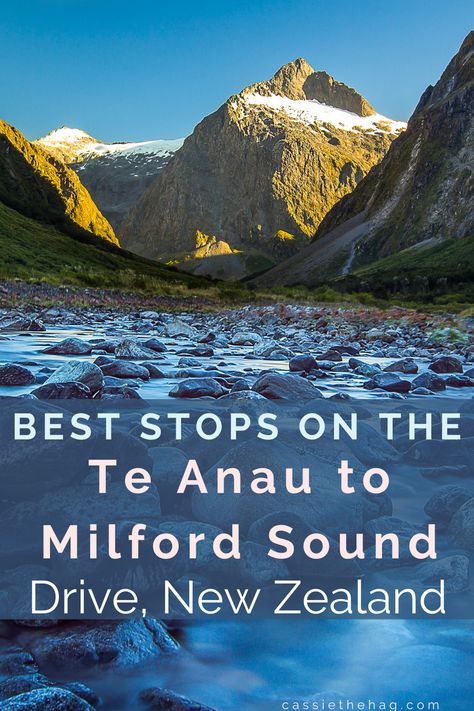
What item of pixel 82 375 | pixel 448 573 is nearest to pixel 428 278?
pixel 82 375

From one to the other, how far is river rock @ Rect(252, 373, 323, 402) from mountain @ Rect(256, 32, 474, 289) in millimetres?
97245

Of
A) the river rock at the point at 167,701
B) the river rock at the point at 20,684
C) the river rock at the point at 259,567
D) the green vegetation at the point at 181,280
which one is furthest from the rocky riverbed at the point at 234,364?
the green vegetation at the point at 181,280

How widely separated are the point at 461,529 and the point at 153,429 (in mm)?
2378

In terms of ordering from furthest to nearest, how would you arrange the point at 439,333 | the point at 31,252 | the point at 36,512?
the point at 31,252 → the point at 439,333 → the point at 36,512

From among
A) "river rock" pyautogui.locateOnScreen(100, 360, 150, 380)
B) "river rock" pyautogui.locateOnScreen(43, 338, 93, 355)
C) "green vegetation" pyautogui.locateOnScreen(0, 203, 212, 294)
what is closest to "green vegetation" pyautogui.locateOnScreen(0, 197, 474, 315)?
"green vegetation" pyautogui.locateOnScreen(0, 203, 212, 294)

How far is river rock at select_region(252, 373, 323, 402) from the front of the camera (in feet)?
21.0

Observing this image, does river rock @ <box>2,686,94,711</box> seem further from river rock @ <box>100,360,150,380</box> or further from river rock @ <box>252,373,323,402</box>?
river rock @ <box>100,360,150,380</box>

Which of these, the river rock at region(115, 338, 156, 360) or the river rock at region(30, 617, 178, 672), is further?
the river rock at region(115, 338, 156, 360)

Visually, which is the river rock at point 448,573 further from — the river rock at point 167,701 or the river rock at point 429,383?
the river rock at point 429,383

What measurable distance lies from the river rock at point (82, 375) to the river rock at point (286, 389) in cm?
161

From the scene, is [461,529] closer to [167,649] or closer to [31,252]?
[167,649]

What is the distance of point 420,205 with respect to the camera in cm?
14238

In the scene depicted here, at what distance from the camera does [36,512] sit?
3.11m

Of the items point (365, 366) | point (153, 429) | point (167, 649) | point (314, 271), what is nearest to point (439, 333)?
point (365, 366)
